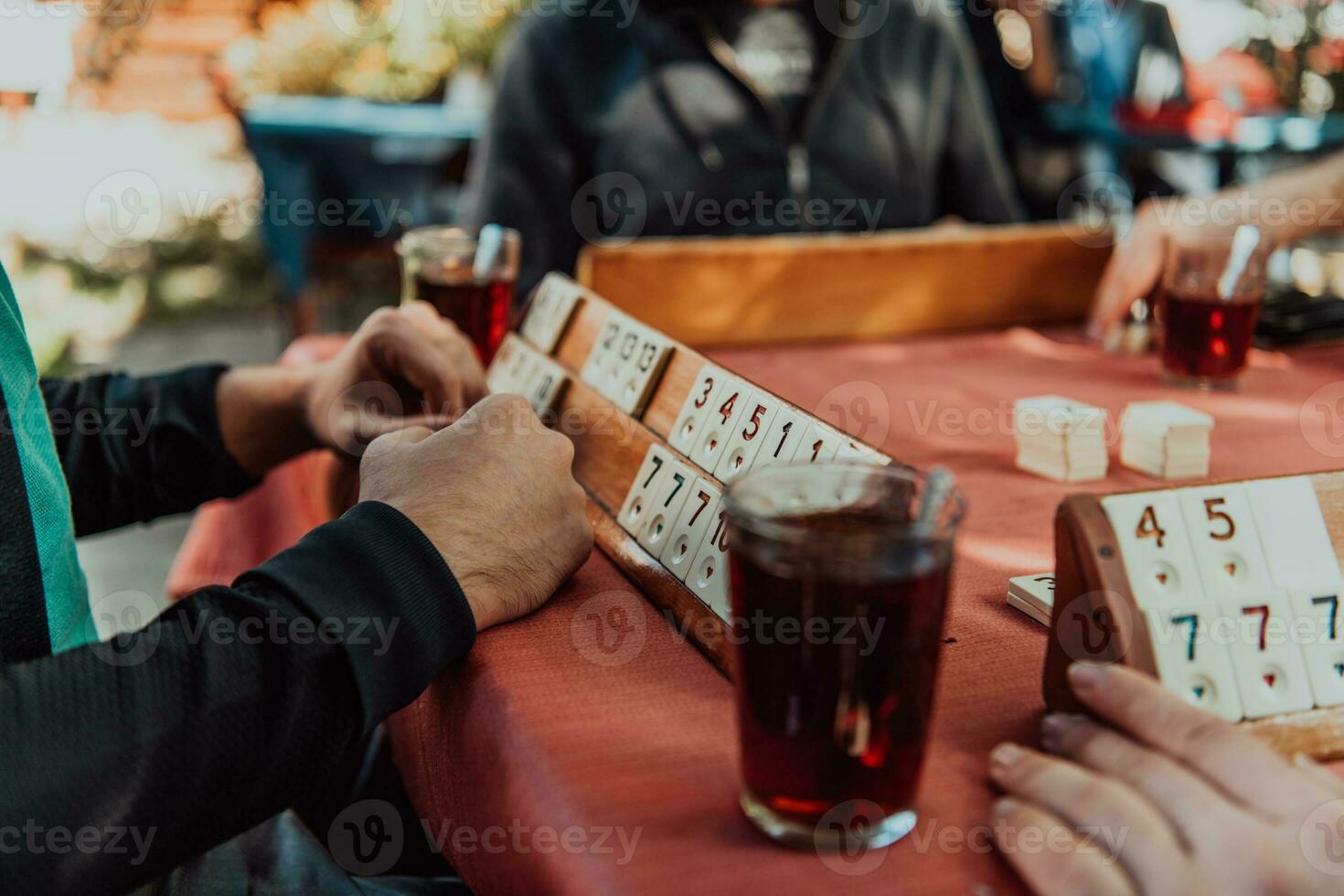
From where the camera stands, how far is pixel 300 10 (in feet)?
→ 20.2

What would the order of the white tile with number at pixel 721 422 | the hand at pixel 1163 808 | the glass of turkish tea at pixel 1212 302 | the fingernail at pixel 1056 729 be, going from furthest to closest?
the glass of turkish tea at pixel 1212 302 < the white tile with number at pixel 721 422 < the fingernail at pixel 1056 729 < the hand at pixel 1163 808

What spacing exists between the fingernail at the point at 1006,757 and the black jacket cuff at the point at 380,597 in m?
0.36

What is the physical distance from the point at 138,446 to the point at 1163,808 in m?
1.17

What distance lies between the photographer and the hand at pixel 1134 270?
163 centimetres

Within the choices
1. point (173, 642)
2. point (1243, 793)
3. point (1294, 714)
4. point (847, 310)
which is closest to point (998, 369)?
point (847, 310)

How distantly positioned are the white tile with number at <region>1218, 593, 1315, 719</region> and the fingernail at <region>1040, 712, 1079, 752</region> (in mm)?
111

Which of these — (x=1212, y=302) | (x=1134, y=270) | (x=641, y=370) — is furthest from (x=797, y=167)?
(x=641, y=370)

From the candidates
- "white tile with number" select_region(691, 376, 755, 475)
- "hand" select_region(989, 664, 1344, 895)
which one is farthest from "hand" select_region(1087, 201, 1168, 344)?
"hand" select_region(989, 664, 1344, 895)

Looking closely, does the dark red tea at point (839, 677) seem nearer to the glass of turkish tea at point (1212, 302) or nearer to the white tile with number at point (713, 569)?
the white tile with number at point (713, 569)

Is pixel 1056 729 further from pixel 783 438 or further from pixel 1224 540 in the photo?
pixel 783 438

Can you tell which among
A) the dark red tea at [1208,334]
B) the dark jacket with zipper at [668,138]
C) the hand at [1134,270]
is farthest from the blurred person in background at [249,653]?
the dark jacket with zipper at [668,138]

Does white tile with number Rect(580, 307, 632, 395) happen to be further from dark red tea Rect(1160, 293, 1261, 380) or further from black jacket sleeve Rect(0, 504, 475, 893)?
dark red tea Rect(1160, 293, 1261, 380)

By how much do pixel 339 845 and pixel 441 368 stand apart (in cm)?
52

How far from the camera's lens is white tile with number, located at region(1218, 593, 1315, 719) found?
691 millimetres
